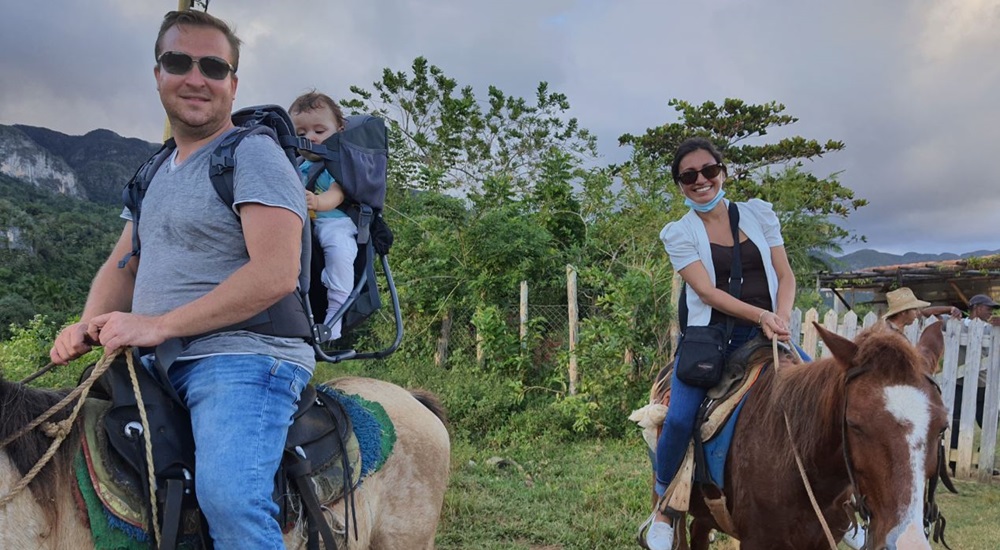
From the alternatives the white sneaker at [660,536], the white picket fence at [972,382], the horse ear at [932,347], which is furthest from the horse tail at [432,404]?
the white picket fence at [972,382]

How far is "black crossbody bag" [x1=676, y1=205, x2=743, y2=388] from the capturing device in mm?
2996

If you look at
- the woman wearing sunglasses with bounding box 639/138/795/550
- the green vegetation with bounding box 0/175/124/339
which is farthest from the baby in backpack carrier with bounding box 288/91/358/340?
the green vegetation with bounding box 0/175/124/339

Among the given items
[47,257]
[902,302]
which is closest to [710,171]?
[902,302]

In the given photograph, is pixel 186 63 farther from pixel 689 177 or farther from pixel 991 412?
pixel 991 412

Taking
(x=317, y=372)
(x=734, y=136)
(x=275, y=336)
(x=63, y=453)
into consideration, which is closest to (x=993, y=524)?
(x=275, y=336)

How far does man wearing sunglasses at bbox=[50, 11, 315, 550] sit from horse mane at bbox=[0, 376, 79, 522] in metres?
0.17

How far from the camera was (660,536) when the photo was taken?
313cm

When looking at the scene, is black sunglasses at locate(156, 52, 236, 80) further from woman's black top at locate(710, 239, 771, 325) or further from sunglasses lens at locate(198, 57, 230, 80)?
woman's black top at locate(710, 239, 771, 325)

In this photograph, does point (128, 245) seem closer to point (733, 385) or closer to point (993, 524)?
point (733, 385)

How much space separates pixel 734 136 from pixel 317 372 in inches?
740

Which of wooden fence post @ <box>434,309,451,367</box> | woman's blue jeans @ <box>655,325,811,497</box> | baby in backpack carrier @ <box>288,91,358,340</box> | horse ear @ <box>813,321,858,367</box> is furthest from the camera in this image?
wooden fence post @ <box>434,309,451,367</box>

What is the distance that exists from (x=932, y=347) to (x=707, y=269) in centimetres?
103

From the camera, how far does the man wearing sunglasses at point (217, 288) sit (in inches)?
67.5

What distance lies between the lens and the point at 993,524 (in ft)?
17.1
